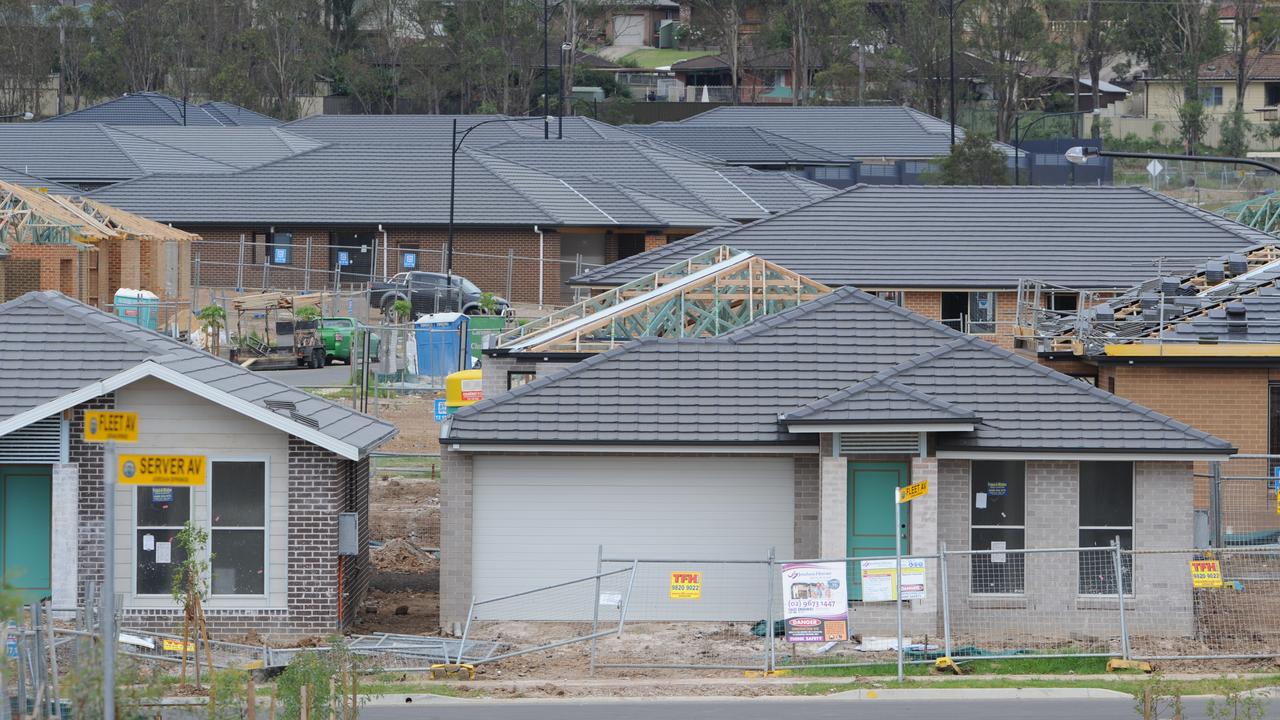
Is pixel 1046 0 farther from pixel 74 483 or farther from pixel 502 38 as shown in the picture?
pixel 74 483

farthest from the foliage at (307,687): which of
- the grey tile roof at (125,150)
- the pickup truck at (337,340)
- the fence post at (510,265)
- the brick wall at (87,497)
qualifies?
the grey tile roof at (125,150)

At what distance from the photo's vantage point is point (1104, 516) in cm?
2267

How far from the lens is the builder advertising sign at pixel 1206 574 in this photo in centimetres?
2159

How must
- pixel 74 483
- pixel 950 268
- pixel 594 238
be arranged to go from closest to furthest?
1. pixel 74 483
2. pixel 950 268
3. pixel 594 238

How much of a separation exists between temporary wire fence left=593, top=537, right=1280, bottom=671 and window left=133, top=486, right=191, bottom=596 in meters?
5.07

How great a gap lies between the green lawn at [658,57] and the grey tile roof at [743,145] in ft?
170

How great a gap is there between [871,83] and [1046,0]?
1228cm

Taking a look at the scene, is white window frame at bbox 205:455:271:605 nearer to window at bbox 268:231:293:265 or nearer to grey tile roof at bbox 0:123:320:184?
window at bbox 268:231:293:265

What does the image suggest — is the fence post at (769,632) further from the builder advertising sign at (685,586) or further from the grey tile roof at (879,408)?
the grey tile roof at (879,408)

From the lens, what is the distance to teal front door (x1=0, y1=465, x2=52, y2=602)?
72.5ft

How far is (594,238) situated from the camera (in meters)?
67.6

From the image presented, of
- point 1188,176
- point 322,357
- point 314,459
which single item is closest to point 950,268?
point 322,357

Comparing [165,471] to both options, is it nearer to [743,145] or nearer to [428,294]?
[428,294]

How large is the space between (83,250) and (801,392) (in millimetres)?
34232
